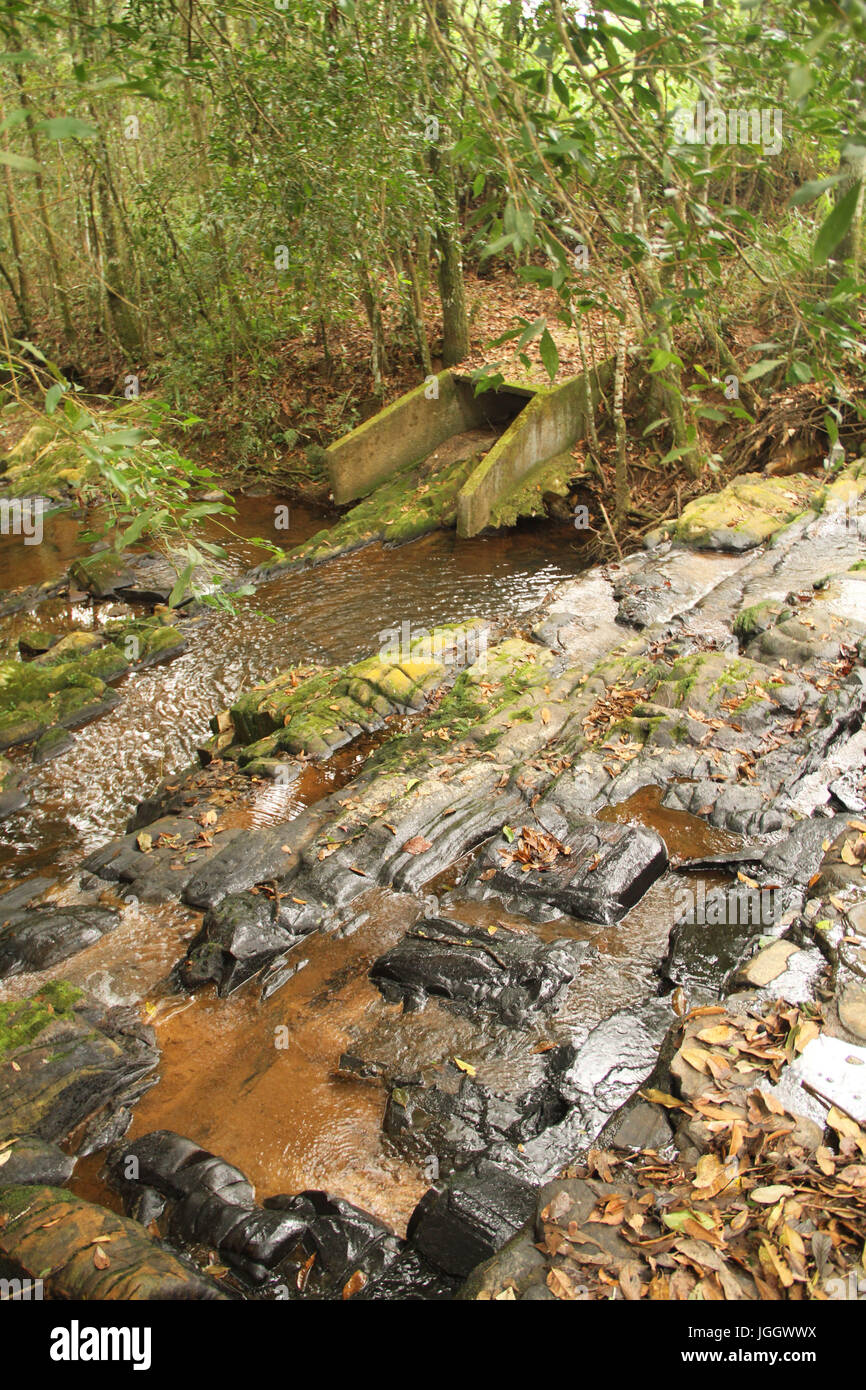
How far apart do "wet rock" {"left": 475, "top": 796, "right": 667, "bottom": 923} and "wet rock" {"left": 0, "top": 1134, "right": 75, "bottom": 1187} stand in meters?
2.77

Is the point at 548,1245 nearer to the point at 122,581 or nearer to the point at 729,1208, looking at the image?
the point at 729,1208

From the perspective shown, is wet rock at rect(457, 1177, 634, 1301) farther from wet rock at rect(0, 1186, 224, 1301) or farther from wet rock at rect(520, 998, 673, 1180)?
wet rock at rect(0, 1186, 224, 1301)

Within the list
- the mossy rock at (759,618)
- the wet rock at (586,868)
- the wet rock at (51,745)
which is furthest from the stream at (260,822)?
the mossy rock at (759,618)

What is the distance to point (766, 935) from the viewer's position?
4672mm

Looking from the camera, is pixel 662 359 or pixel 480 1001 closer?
pixel 662 359

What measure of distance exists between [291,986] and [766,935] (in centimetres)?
272

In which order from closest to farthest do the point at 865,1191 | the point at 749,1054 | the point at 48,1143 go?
the point at 865,1191
the point at 749,1054
the point at 48,1143

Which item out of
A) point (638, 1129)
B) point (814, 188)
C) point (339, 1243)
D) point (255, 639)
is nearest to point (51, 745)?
point (255, 639)

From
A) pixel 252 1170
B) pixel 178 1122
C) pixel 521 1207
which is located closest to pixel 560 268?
pixel 521 1207

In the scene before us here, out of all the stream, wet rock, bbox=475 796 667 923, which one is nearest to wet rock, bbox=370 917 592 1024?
the stream

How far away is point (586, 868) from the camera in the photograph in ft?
17.7

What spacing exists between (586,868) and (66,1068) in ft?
10.2

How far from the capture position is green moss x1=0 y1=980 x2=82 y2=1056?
4.67 meters
